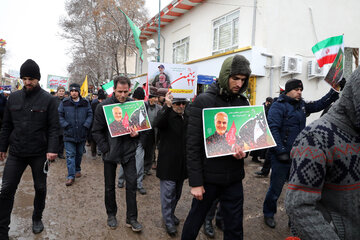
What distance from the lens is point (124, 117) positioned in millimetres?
3736

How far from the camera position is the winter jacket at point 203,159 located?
237 cm

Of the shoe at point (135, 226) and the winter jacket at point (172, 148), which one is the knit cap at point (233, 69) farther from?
the shoe at point (135, 226)

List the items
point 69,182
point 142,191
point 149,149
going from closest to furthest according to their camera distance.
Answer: point 142,191 → point 69,182 → point 149,149

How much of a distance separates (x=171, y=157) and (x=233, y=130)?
4.66ft

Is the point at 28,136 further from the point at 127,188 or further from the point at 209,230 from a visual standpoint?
the point at 209,230

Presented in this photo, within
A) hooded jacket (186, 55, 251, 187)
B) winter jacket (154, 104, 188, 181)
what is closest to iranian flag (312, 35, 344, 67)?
hooded jacket (186, 55, 251, 187)

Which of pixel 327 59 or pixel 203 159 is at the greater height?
pixel 327 59

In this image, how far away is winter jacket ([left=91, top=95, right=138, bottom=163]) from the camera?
3.53 metres

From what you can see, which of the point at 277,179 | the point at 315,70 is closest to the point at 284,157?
the point at 277,179

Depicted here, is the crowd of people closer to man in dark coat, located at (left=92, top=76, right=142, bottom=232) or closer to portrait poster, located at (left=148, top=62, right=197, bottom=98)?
man in dark coat, located at (left=92, top=76, right=142, bottom=232)

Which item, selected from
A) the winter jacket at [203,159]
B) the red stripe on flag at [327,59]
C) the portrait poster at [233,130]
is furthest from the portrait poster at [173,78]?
the red stripe on flag at [327,59]

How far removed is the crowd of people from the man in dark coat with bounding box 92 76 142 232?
0.05ft

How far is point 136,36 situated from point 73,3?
18.9 metres

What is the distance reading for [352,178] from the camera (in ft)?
4.19
